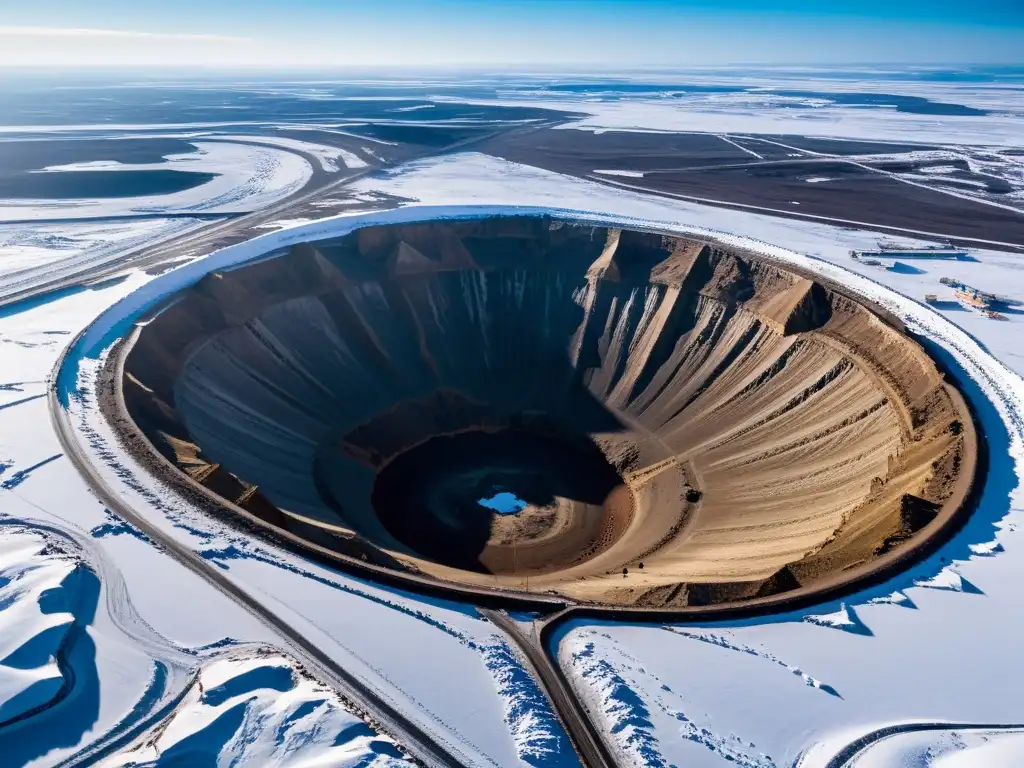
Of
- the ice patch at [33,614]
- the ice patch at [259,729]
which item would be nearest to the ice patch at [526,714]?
the ice patch at [259,729]

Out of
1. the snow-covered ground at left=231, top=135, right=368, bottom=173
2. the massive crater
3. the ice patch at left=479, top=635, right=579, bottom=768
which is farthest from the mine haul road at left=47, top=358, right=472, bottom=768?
the snow-covered ground at left=231, top=135, right=368, bottom=173

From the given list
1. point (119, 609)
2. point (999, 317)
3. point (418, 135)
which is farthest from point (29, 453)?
point (418, 135)

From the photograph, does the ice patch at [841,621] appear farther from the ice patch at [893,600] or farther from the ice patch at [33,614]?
the ice patch at [33,614]

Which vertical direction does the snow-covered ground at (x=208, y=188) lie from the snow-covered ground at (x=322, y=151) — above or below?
below

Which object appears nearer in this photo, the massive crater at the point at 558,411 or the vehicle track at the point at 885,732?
the vehicle track at the point at 885,732

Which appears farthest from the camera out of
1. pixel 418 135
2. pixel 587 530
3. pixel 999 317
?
pixel 418 135

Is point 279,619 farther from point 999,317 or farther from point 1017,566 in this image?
point 999,317
